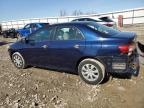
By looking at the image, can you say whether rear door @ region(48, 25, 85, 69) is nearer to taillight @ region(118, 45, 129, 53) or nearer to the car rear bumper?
the car rear bumper

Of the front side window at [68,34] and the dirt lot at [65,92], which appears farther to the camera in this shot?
the front side window at [68,34]

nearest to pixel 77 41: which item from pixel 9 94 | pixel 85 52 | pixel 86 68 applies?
pixel 85 52

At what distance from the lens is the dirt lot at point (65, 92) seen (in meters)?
4.66

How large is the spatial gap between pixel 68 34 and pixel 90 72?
125cm

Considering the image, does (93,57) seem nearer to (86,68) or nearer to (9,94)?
(86,68)

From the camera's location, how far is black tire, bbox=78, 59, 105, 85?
211 inches

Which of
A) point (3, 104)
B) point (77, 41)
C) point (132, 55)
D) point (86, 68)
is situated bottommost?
point (3, 104)

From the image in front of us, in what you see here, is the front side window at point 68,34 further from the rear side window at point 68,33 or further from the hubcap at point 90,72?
the hubcap at point 90,72

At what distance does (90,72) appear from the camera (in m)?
5.53

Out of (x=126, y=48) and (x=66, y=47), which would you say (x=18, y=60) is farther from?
(x=126, y=48)

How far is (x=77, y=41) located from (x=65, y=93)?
1.41 meters

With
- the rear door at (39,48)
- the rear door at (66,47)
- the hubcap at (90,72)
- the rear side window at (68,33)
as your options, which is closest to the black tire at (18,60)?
the rear door at (39,48)

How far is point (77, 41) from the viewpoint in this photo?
564cm

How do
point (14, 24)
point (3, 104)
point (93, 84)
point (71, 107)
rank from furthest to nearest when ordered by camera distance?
point (14, 24), point (93, 84), point (3, 104), point (71, 107)
